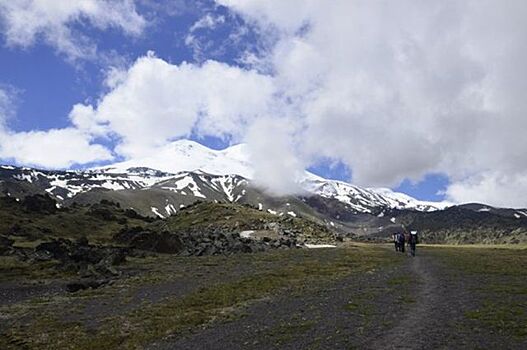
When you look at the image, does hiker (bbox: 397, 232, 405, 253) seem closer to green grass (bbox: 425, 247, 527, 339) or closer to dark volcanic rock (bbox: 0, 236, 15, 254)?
green grass (bbox: 425, 247, 527, 339)

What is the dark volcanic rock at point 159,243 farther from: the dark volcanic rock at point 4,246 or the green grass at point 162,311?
the green grass at point 162,311

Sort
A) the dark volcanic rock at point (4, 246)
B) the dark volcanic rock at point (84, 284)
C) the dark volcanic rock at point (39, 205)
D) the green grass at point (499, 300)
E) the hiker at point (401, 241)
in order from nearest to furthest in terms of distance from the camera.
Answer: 1. the green grass at point (499, 300)
2. the dark volcanic rock at point (84, 284)
3. the dark volcanic rock at point (4, 246)
4. the hiker at point (401, 241)
5. the dark volcanic rock at point (39, 205)

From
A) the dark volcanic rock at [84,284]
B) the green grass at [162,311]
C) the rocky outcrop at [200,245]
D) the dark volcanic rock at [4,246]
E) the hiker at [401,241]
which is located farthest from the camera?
the rocky outcrop at [200,245]

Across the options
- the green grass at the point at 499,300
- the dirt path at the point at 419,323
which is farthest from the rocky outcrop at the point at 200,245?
the dirt path at the point at 419,323

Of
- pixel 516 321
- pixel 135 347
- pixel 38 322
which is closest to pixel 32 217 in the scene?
pixel 38 322

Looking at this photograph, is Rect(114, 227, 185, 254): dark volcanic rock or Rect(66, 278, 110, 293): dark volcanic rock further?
Rect(114, 227, 185, 254): dark volcanic rock

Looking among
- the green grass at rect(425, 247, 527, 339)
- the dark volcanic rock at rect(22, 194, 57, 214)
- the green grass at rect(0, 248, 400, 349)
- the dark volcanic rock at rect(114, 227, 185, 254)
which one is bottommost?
the green grass at rect(0, 248, 400, 349)

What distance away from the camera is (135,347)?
936 inches

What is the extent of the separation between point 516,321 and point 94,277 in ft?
129

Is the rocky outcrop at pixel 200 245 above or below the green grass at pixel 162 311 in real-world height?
above

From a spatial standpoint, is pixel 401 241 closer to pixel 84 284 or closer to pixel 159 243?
pixel 159 243

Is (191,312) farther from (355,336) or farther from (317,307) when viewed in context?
(355,336)

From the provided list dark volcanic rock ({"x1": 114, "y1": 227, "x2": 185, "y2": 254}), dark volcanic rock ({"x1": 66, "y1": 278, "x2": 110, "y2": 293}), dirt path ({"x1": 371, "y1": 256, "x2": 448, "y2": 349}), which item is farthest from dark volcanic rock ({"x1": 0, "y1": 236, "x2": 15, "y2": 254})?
dirt path ({"x1": 371, "y1": 256, "x2": 448, "y2": 349})

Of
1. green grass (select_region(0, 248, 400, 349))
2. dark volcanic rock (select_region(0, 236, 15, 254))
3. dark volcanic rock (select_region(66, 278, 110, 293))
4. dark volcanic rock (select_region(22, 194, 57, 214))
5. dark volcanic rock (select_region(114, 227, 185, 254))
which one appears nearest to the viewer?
green grass (select_region(0, 248, 400, 349))
